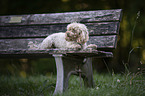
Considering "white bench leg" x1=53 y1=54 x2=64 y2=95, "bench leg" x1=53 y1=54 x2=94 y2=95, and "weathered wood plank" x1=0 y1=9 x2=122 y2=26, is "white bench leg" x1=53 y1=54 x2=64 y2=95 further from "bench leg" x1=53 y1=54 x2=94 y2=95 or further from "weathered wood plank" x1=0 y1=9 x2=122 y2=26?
"weathered wood plank" x1=0 y1=9 x2=122 y2=26

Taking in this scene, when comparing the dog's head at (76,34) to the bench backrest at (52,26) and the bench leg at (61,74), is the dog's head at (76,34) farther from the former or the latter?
the bench backrest at (52,26)

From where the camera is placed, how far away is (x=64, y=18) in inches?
123

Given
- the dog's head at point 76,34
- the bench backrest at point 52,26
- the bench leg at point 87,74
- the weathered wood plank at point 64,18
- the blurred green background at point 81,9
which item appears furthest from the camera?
the blurred green background at point 81,9

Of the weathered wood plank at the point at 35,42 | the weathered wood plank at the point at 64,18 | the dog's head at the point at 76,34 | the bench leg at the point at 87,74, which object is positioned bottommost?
the bench leg at the point at 87,74

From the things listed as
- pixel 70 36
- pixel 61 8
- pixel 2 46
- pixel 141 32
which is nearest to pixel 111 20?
pixel 70 36

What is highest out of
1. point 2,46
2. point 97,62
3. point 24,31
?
point 24,31

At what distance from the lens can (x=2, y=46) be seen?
10.5 ft

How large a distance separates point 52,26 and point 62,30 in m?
0.17

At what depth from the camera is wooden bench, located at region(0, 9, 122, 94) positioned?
2312 mm

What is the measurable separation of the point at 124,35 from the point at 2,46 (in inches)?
103

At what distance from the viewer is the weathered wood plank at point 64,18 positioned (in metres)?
2.90

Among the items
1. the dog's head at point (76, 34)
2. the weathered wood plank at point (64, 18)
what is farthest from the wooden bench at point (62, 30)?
the dog's head at point (76, 34)

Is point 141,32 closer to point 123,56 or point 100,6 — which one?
point 123,56

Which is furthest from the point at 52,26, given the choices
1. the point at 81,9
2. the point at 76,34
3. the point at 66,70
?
the point at 81,9
